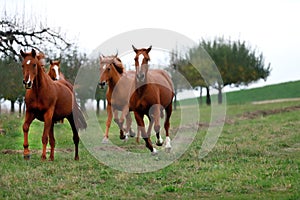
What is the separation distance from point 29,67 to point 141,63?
2624mm

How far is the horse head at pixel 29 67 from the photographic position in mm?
11222

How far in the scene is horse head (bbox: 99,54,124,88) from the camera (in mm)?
15288

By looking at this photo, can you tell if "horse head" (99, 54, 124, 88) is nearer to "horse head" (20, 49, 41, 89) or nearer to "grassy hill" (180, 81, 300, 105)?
"horse head" (20, 49, 41, 89)

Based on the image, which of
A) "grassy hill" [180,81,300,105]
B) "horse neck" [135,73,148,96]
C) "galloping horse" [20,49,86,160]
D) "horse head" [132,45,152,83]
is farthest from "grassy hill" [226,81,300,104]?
"galloping horse" [20,49,86,160]

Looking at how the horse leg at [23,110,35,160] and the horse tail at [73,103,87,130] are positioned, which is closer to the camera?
the horse leg at [23,110,35,160]

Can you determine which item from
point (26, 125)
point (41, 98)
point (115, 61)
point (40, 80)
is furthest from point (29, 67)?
point (115, 61)

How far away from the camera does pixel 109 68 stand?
15.9m

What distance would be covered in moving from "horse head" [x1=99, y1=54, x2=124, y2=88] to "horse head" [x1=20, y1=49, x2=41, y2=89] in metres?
3.71

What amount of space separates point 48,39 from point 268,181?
A: 49.1ft

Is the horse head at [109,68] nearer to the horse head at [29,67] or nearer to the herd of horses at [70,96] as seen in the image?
the herd of horses at [70,96]

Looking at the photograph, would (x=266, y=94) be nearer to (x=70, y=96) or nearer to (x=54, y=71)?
(x=54, y=71)

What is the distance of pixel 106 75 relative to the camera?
1553cm

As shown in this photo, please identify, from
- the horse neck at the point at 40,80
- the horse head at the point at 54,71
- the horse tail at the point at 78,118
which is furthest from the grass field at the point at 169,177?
the horse head at the point at 54,71

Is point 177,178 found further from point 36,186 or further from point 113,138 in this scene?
point 113,138
